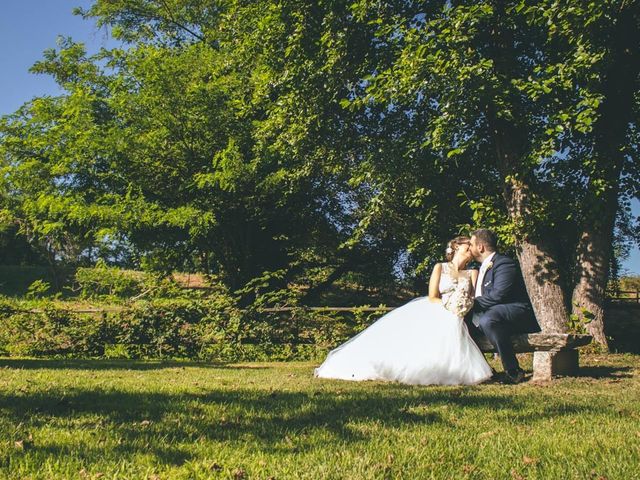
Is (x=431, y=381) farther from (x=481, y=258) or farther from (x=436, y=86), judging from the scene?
(x=436, y=86)

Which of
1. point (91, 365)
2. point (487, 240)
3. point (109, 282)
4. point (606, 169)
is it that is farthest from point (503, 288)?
point (109, 282)

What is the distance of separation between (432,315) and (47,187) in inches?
665

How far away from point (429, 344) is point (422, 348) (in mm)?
124

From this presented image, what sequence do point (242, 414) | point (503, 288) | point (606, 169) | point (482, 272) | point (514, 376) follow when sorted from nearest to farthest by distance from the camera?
1. point (242, 414)
2. point (514, 376)
3. point (503, 288)
4. point (482, 272)
5. point (606, 169)

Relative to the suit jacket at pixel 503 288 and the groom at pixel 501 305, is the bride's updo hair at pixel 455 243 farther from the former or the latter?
the suit jacket at pixel 503 288

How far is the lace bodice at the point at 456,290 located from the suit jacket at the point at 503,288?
27 centimetres

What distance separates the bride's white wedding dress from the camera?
28.6ft

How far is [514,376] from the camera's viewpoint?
8.93m

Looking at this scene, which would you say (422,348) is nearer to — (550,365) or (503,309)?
(503,309)

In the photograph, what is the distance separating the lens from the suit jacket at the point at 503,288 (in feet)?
30.5

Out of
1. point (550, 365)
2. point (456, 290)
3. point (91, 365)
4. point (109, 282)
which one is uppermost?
point (109, 282)

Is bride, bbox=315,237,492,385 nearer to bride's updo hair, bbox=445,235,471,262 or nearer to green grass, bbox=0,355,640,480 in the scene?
→ bride's updo hair, bbox=445,235,471,262

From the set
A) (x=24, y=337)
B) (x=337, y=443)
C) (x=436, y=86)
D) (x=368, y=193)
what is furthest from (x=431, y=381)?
(x=368, y=193)

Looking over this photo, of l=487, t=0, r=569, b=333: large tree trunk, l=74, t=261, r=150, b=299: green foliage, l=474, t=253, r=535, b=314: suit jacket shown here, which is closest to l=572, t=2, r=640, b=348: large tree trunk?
l=487, t=0, r=569, b=333: large tree trunk
